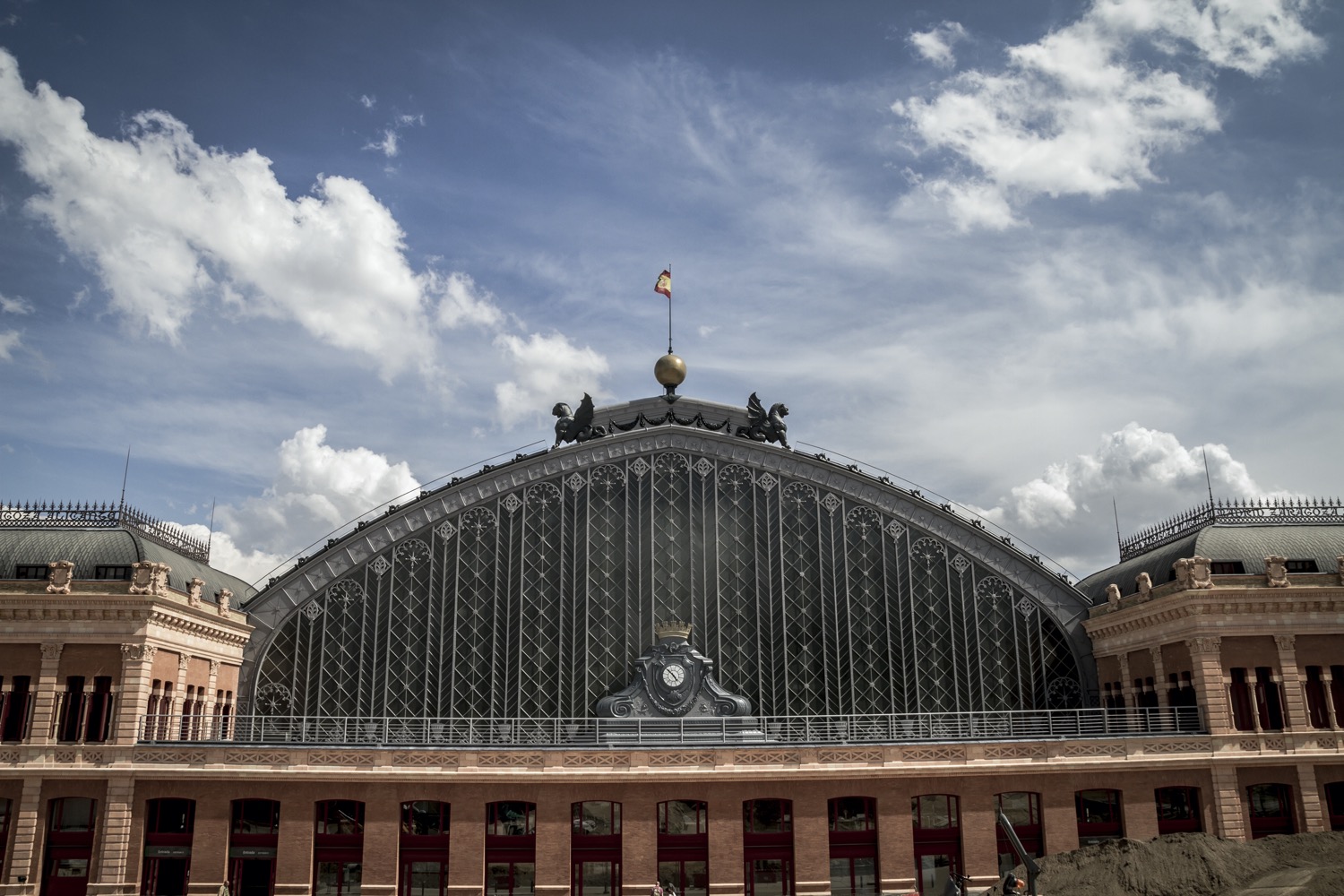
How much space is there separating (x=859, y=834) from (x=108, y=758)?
3350 cm

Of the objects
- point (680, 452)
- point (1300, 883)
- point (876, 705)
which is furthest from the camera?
point (680, 452)

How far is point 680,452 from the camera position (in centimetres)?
5825

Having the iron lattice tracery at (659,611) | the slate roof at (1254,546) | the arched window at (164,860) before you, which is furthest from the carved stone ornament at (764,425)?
the arched window at (164,860)

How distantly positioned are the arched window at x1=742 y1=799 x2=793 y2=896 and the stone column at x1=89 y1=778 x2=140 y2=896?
26574 mm

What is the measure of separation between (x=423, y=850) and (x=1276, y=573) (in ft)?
136

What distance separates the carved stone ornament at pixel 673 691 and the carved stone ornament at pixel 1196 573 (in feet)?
72.3

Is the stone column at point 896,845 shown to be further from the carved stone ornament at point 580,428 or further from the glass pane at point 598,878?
the carved stone ornament at point 580,428

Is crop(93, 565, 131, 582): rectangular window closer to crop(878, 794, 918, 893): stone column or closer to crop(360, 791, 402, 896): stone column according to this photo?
crop(360, 791, 402, 896): stone column

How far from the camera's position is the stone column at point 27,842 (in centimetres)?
4338

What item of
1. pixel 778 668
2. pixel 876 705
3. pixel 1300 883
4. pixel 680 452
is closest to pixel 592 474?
pixel 680 452

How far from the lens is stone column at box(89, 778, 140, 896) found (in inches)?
→ 1721

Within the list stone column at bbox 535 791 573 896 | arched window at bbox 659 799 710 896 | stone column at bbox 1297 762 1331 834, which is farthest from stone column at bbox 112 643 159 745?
stone column at bbox 1297 762 1331 834

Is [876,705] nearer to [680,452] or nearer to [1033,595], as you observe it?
[1033,595]

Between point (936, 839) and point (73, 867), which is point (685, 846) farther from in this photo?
point (73, 867)
